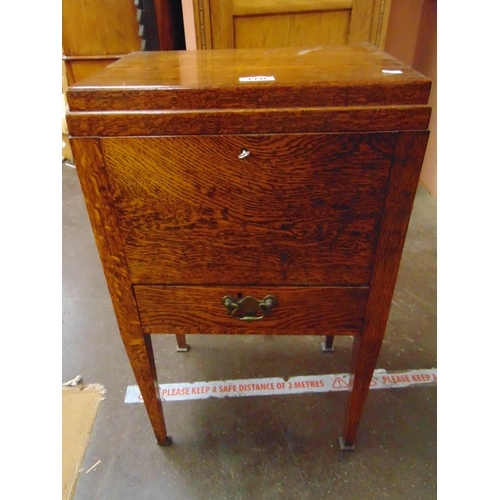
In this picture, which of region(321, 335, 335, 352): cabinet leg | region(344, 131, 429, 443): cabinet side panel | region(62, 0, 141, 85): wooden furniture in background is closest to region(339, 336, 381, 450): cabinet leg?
region(344, 131, 429, 443): cabinet side panel

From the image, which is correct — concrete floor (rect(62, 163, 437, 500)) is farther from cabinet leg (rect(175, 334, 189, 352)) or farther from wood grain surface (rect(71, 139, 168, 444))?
wood grain surface (rect(71, 139, 168, 444))

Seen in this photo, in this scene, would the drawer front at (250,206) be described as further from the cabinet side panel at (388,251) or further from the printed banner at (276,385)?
the printed banner at (276,385)

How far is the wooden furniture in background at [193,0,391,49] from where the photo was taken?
4.10 feet

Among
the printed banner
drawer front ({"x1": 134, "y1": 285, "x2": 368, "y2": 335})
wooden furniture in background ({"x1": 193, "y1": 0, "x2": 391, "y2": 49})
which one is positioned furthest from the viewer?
wooden furniture in background ({"x1": 193, "y1": 0, "x2": 391, "y2": 49})

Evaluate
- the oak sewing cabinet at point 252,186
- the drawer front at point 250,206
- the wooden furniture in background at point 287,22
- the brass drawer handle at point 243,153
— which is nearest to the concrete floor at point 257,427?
the oak sewing cabinet at point 252,186

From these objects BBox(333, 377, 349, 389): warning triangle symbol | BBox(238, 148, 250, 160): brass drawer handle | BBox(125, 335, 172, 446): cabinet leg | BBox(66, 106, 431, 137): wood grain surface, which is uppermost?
BBox(66, 106, 431, 137): wood grain surface

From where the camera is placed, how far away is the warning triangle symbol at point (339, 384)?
38.3 inches

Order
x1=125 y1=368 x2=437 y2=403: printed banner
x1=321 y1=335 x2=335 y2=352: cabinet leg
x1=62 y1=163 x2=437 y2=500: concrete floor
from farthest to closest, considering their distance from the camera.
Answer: x1=321 y1=335 x2=335 y2=352: cabinet leg, x1=125 y1=368 x2=437 y2=403: printed banner, x1=62 y1=163 x2=437 y2=500: concrete floor

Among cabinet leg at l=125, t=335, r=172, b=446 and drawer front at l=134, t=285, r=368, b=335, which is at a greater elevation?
drawer front at l=134, t=285, r=368, b=335

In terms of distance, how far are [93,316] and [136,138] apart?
881mm

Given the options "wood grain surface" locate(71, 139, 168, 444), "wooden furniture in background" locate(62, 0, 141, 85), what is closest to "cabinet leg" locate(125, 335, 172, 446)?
"wood grain surface" locate(71, 139, 168, 444)

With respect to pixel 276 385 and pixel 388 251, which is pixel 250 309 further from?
pixel 276 385

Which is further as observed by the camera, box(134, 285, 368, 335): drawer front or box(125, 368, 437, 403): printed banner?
box(125, 368, 437, 403): printed banner

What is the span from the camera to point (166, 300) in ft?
2.03
